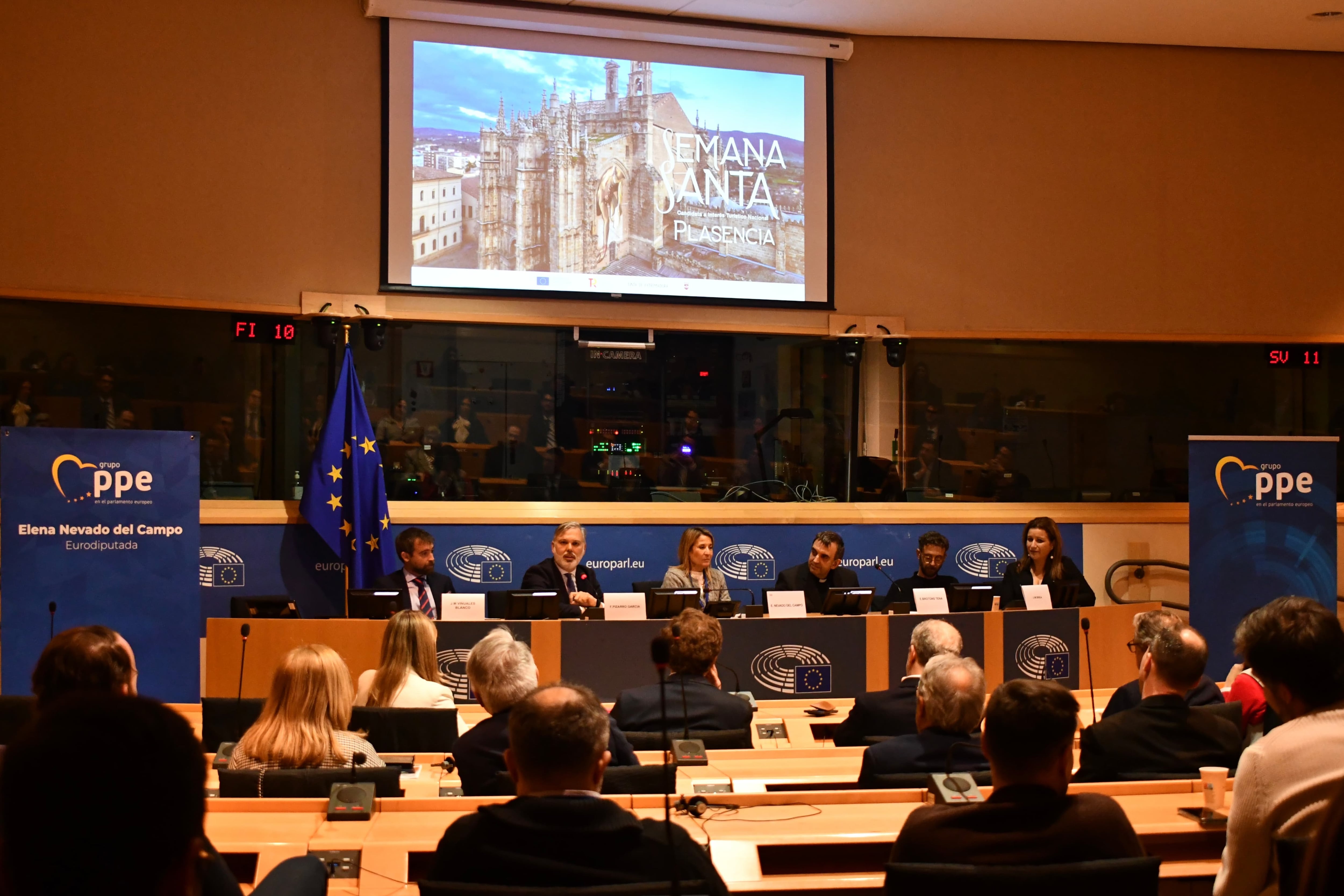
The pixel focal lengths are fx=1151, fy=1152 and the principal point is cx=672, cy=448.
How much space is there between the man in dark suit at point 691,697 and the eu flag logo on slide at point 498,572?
13.0 feet

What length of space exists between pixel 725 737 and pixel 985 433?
19.5 ft

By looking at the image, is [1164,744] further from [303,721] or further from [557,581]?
[557,581]

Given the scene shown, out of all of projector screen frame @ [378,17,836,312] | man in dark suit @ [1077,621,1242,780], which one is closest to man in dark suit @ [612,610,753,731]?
man in dark suit @ [1077,621,1242,780]

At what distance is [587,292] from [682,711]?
5036 mm

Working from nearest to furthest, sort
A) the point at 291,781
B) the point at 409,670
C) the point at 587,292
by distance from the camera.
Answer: the point at 291,781 < the point at 409,670 < the point at 587,292

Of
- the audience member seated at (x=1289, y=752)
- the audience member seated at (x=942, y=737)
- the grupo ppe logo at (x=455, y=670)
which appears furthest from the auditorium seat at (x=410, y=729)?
the audience member seated at (x=1289, y=752)

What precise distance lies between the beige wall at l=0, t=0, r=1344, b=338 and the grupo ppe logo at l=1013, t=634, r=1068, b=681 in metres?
3.37

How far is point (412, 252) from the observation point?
8281 mm

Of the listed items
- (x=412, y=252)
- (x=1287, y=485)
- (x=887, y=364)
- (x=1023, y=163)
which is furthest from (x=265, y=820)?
(x=1023, y=163)

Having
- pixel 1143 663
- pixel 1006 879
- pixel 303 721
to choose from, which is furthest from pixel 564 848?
pixel 1143 663

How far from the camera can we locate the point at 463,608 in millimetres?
6016

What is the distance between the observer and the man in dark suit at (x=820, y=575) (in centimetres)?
709

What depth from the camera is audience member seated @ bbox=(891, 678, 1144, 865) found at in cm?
216

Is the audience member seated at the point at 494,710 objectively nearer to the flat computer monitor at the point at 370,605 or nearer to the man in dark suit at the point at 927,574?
the flat computer monitor at the point at 370,605
